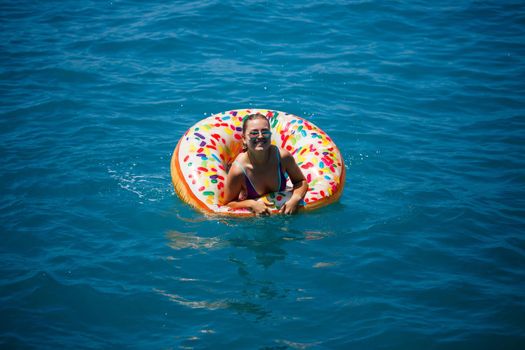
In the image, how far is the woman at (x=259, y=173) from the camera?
6203mm

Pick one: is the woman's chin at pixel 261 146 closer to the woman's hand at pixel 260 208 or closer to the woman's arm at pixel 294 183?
the woman's arm at pixel 294 183

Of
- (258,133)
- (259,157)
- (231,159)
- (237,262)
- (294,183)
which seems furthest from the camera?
(231,159)

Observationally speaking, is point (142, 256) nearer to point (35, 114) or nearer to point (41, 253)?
point (41, 253)

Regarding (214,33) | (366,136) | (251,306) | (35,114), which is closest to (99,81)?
(35,114)

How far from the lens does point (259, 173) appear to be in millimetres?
6441

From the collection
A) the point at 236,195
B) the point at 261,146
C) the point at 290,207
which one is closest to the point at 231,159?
the point at 236,195

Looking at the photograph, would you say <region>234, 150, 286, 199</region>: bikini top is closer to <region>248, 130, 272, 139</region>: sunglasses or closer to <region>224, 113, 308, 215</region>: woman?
<region>224, 113, 308, 215</region>: woman

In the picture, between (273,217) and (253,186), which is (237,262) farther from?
(253,186)

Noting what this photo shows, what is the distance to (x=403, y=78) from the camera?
10148mm

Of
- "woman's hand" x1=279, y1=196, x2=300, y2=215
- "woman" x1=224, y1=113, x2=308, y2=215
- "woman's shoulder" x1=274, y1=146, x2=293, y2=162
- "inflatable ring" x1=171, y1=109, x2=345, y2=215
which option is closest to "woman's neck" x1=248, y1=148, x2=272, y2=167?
"woman" x1=224, y1=113, x2=308, y2=215

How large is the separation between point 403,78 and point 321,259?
16.6ft

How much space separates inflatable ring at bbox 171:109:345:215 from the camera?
21.2 feet

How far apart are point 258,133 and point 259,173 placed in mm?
473

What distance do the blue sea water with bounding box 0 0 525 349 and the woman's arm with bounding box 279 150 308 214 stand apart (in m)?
0.26
